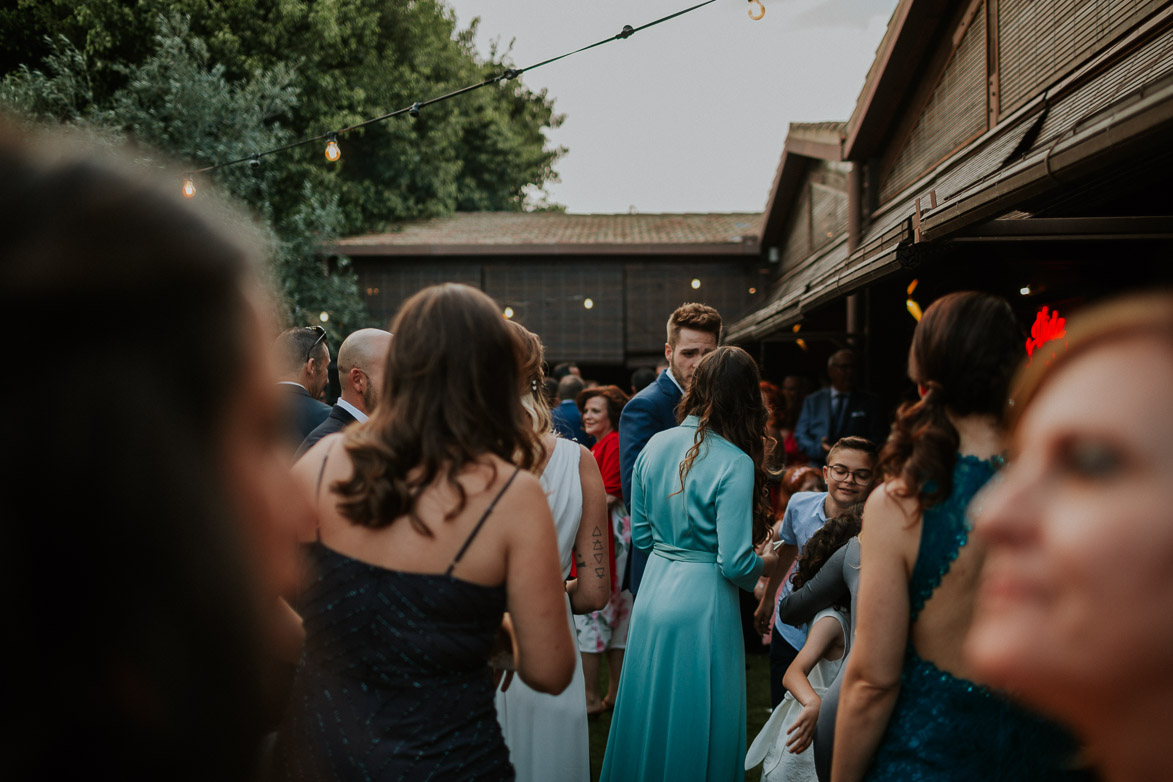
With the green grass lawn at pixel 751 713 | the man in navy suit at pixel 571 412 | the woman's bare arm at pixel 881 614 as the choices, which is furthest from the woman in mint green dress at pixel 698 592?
the man in navy suit at pixel 571 412

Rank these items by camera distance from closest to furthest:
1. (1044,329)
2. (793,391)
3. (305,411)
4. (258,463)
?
(258,463), (305,411), (1044,329), (793,391)

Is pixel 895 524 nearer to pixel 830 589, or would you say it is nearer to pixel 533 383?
pixel 830 589

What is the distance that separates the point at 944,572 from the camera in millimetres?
1760

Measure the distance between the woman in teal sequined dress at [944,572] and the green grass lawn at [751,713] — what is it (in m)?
2.66

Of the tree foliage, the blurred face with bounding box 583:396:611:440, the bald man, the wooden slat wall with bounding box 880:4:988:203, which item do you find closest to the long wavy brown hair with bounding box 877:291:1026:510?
the bald man

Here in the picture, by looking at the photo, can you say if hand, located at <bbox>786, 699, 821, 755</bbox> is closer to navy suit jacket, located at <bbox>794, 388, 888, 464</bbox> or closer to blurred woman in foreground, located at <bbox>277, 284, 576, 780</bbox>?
blurred woman in foreground, located at <bbox>277, 284, 576, 780</bbox>

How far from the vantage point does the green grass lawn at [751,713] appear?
471cm

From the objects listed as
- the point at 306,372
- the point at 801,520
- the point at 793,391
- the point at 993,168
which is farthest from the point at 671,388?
the point at 793,391

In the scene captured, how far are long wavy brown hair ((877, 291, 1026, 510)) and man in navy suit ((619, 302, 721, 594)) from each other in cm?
259

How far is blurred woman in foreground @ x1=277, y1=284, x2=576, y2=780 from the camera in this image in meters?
1.71

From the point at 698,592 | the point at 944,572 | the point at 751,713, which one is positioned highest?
the point at 944,572

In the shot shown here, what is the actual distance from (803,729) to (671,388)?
210cm

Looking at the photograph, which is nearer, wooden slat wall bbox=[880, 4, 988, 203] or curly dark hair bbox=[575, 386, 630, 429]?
curly dark hair bbox=[575, 386, 630, 429]

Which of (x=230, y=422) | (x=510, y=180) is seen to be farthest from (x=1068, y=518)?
(x=510, y=180)
